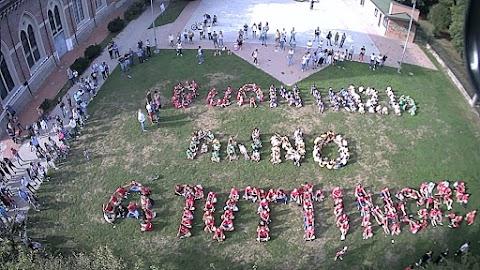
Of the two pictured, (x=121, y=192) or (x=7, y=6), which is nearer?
(x=121, y=192)

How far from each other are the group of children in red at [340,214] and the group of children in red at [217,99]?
1067cm

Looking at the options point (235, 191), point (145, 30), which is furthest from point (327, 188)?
point (145, 30)

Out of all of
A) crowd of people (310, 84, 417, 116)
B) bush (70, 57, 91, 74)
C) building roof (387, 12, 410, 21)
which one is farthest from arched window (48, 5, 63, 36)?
building roof (387, 12, 410, 21)

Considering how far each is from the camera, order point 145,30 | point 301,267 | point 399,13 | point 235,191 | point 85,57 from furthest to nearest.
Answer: point 145,30
point 399,13
point 85,57
point 235,191
point 301,267

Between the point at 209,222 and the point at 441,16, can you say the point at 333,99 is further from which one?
the point at 441,16

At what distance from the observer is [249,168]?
26.2 meters

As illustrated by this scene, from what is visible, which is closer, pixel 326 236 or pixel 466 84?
pixel 326 236

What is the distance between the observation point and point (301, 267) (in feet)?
69.1

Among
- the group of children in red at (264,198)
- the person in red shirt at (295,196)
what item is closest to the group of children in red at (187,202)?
the group of children in red at (264,198)

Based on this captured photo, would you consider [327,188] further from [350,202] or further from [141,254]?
[141,254]

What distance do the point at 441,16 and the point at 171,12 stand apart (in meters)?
26.6

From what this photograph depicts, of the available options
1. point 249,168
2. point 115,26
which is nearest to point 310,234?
point 249,168

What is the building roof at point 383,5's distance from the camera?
4108cm

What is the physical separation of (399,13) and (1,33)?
32427 mm
